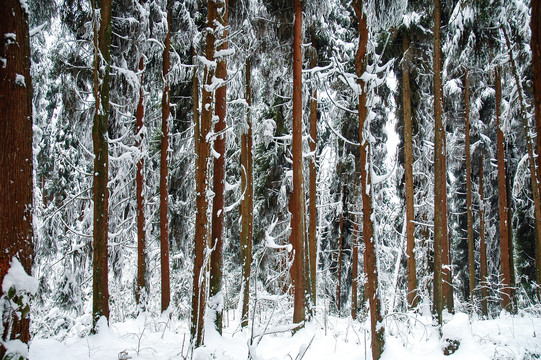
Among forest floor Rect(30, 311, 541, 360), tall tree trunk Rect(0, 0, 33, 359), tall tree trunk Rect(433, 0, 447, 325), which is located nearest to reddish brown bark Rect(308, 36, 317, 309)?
forest floor Rect(30, 311, 541, 360)

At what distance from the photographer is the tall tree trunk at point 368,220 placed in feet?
22.2

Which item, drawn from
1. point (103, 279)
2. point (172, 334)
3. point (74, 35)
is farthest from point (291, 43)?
point (172, 334)

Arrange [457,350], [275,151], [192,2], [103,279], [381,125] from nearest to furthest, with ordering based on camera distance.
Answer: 1. [103,279]
2. [457,350]
3. [192,2]
4. [275,151]
5. [381,125]

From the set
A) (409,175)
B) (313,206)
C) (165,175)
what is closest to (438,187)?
(409,175)

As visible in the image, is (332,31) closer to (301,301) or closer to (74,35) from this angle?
(74,35)

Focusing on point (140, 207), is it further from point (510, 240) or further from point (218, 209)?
point (510, 240)

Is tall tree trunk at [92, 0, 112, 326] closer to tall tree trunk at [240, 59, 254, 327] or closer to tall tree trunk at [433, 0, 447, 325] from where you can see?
tall tree trunk at [240, 59, 254, 327]

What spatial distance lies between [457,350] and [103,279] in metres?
8.28

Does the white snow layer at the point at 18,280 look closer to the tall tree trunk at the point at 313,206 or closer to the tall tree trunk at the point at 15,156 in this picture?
the tall tree trunk at the point at 15,156

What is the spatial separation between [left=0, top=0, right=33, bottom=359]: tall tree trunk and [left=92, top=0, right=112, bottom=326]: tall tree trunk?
124 inches

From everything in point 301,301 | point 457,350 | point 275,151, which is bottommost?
point 457,350

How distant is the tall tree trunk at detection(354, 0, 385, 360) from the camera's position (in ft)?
22.2

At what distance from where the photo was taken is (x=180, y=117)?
13891 millimetres

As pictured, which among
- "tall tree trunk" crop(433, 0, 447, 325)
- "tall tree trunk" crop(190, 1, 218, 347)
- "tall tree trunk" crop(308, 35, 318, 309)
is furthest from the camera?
"tall tree trunk" crop(308, 35, 318, 309)
